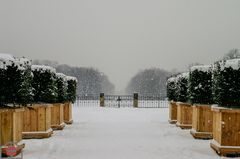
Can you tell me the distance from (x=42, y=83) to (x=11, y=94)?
175 inches

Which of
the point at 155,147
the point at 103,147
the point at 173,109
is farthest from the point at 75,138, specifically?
the point at 173,109

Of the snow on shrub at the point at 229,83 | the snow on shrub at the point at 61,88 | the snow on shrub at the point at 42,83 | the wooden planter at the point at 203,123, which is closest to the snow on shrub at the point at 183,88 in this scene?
the wooden planter at the point at 203,123

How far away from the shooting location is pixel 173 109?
22156 millimetres

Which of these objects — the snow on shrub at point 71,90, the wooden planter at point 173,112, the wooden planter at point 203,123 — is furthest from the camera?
the wooden planter at point 173,112

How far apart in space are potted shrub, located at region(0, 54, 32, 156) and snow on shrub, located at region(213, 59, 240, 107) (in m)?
5.09

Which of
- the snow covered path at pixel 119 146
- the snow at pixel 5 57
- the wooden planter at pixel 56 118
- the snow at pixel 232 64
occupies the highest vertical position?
A: the snow at pixel 5 57

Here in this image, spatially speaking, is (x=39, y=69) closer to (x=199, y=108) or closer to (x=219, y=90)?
(x=199, y=108)

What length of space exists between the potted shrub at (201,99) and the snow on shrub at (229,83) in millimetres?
3104

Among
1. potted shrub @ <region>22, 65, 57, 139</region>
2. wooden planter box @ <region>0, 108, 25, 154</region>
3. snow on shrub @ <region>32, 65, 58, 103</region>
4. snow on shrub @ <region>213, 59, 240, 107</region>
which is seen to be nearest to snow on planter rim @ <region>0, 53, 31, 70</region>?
wooden planter box @ <region>0, 108, 25, 154</region>

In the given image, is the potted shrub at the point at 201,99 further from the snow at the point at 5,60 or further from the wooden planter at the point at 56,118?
the snow at the point at 5,60

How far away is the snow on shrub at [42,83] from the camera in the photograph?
586 inches

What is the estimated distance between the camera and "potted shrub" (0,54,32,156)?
1041cm

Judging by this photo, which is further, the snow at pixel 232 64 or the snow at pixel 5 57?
the snow at pixel 232 64

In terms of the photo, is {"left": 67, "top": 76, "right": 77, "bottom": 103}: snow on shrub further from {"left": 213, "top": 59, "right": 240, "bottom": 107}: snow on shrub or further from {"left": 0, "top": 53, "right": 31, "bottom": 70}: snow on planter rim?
{"left": 213, "top": 59, "right": 240, "bottom": 107}: snow on shrub
